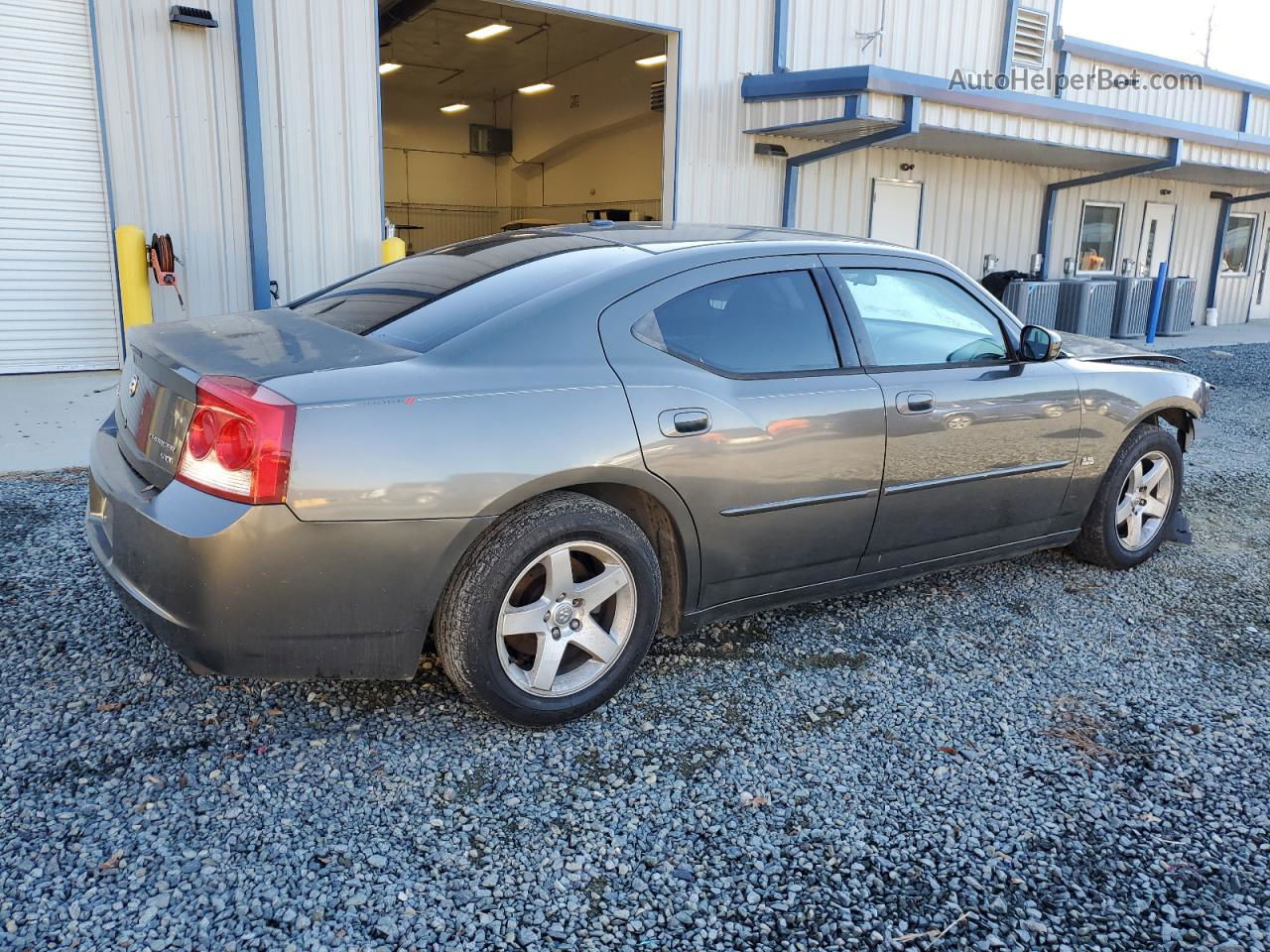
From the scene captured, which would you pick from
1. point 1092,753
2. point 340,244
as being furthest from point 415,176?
point 1092,753

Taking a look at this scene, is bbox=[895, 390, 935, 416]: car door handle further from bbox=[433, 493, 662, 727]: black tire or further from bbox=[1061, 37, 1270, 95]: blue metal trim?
bbox=[1061, 37, 1270, 95]: blue metal trim

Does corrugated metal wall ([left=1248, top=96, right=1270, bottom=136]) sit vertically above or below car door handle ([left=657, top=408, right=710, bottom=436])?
above

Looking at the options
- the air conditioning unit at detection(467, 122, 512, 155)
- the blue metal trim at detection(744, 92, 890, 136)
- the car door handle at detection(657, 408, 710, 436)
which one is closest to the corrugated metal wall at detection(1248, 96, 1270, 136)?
the blue metal trim at detection(744, 92, 890, 136)

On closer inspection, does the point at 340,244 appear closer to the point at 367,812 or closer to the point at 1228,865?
the point at 367,812

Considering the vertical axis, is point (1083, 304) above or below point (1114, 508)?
above

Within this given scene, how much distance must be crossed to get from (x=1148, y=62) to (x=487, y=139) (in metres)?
15.9

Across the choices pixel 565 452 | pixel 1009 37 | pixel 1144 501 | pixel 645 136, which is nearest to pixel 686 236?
pixel 565 452

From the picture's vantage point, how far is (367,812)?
256 centimetres

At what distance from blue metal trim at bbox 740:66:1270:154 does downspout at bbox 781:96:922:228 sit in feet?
0.67

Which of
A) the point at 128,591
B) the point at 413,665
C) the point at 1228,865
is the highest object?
the point at 128,591

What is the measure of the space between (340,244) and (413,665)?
23.0 feet

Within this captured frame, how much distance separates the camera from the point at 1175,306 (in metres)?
17.4

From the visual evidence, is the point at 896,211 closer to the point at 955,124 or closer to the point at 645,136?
the point at 955,124

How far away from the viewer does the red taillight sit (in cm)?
247
